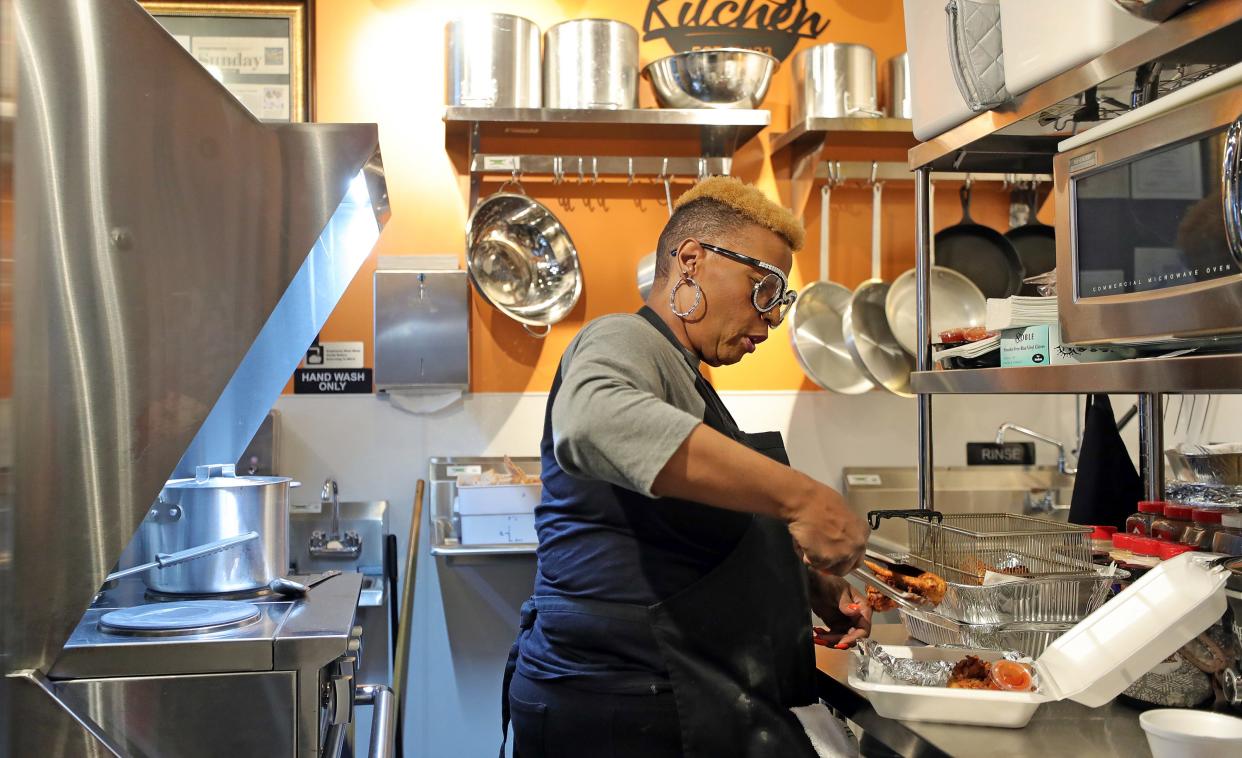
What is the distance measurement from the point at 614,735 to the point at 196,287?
0.91m

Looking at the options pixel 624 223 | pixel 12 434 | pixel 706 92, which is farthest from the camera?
pixel 624 223

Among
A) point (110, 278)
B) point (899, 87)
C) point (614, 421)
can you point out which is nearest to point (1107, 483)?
point (614, 421)

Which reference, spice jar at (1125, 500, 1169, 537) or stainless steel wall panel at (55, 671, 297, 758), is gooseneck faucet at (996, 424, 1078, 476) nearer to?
spice jar at (1125, 500, 1169, 537)

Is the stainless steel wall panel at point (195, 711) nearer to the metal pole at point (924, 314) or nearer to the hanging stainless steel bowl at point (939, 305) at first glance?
the metal pole at point (924, 314)

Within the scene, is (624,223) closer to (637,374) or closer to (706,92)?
(706,92)

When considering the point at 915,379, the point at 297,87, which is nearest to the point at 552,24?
the point at 297,87

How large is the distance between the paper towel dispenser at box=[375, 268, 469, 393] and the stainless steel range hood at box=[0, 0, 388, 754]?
192cm

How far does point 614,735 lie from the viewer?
162cm

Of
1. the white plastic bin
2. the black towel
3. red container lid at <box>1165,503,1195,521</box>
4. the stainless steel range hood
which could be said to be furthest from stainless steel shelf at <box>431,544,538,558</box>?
red container lid at <box>1165,503,1195,521</box>

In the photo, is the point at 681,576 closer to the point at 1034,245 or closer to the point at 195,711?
the point at 195,711

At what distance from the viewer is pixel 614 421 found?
4.50 feet

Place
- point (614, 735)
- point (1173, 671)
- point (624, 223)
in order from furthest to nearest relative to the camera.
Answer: point (624, 223), point (614, 735), point (1173, 671)

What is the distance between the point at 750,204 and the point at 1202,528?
884 millimetres

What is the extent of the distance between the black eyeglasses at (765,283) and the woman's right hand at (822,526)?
0.44m
